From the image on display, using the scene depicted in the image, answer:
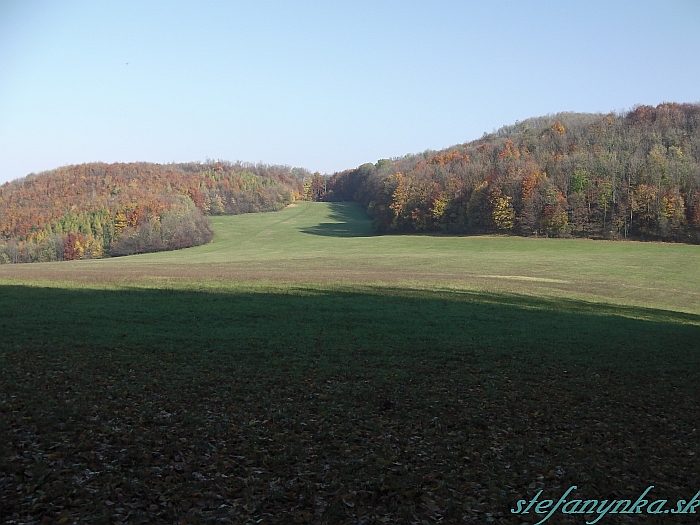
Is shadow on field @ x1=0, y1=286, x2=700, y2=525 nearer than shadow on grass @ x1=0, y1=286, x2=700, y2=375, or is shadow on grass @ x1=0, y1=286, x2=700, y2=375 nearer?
shadow on field @ x1=0, y1=286, x2=700, y2=525

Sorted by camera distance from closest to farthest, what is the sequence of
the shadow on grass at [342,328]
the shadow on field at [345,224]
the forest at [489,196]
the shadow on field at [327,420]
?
the shadow on field at [327,420] → the shadow on grass at [342,328] → the forest at [489,196] → the shadow on field at [345,224]

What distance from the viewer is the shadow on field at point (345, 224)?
108m

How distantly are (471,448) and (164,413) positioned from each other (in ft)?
18.4

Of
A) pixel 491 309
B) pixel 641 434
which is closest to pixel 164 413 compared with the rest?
pixel 641 434

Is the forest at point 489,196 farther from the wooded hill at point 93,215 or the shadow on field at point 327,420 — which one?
the shadow on field at point 327,420

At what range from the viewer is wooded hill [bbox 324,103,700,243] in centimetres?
8069

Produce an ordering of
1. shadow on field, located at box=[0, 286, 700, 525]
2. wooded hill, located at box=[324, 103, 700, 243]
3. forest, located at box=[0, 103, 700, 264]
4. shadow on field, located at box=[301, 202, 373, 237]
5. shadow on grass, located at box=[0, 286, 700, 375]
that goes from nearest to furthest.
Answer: shadow on field, located at box=[0, 286, 700, 525] → shadow on grass, located at box=[0, 286, 700, 375] → wooded hill, located at box=[324, 103, 700, 243] → forest, located at box=[0, 103, 700, 264] → shadow on field, located at box=[301, 202, 373, 237]

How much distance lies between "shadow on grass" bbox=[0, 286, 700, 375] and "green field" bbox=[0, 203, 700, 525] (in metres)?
0.15

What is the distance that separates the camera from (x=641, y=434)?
10453mm

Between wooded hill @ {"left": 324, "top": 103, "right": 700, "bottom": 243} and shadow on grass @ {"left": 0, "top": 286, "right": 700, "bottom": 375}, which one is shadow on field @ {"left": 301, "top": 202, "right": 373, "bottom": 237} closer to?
wooded hill @ {"left": 324, "top": 103, "right": 700, "bottom": 243}

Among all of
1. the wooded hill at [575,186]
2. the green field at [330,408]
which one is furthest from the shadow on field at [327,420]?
the wooded hill at [575,186]

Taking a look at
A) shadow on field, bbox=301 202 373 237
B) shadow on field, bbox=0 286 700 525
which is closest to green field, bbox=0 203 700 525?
shadow on field, bbox=0 286 700 525

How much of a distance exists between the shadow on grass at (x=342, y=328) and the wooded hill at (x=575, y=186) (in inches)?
2233

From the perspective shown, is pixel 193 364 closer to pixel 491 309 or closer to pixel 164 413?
pixel 164 413
